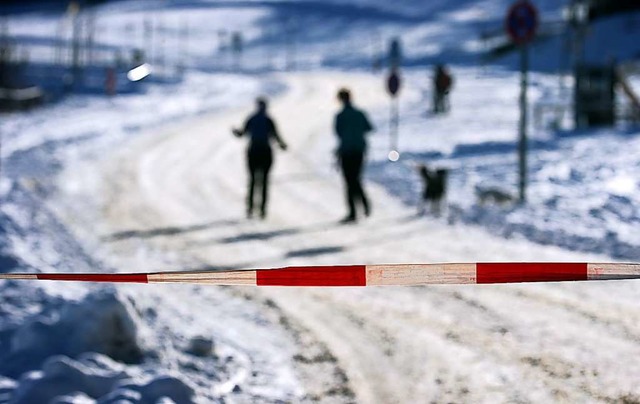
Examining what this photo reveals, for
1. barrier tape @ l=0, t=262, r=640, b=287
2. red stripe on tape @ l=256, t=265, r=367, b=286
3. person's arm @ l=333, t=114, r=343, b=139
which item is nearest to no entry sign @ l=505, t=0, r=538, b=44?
person's arm @ l=333, t=114, r=343, b=139

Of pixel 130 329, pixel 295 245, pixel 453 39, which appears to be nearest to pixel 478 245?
pixel 295 245

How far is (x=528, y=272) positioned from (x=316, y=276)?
0.90m

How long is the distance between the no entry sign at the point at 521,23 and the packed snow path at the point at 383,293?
232 centimetres

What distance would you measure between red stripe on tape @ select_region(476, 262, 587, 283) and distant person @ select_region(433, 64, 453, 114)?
27.5 meters

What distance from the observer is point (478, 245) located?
1139 centimetres

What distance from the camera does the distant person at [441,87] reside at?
32.7 meters

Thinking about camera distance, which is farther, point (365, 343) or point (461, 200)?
point (461, 200)

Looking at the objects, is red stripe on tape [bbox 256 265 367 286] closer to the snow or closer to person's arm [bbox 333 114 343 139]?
the snow

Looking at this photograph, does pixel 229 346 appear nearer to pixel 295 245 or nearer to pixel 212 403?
pixel 212 403

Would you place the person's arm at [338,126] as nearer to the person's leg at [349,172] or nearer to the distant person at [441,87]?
the person's leg at [349,172]

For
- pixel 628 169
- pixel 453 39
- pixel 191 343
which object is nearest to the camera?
pixel 191 343

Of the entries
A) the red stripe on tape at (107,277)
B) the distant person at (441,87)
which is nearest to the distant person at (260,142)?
the red stripe on tape at (107,277)

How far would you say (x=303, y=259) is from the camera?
10781mm

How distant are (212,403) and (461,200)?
31.2 ft
